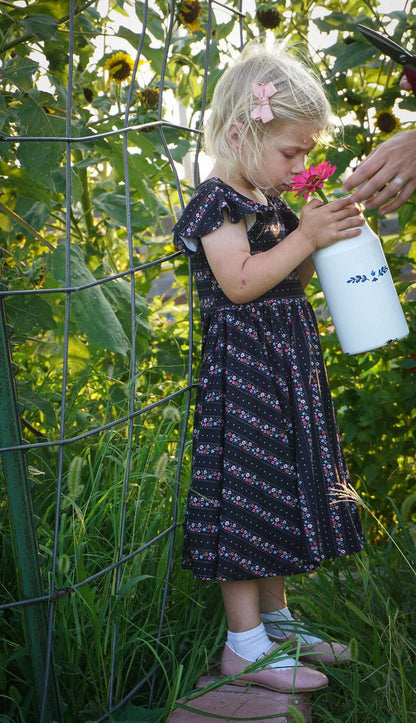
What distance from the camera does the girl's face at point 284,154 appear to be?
1582 mm

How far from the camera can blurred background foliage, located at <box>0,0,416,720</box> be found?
1.61 m

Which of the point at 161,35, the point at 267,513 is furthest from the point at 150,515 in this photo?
the point at 161,35

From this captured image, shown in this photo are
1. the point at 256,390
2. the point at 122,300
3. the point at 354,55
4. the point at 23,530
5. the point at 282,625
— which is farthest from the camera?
the point at 354,55

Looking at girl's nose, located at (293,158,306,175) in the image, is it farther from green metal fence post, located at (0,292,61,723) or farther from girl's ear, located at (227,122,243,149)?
green metal fence post, located at (0,292,61,723)

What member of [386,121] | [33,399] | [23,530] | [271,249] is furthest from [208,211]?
[386,121]

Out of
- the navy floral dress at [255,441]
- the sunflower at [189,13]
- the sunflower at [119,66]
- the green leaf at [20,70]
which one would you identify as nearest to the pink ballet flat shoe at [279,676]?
the navy floral dress at [255,441]

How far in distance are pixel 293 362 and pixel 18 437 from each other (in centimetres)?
59

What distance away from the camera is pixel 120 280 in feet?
6.79

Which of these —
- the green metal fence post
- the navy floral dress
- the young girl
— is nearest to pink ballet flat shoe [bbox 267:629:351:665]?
the young girl

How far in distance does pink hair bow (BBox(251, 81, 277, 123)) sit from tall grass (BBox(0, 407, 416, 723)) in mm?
632

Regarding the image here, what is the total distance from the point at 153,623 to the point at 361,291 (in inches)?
30.8

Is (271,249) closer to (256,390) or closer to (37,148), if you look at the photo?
(256,390)

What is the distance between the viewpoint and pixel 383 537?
2348 mm

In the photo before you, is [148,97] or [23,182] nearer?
[23,182]
